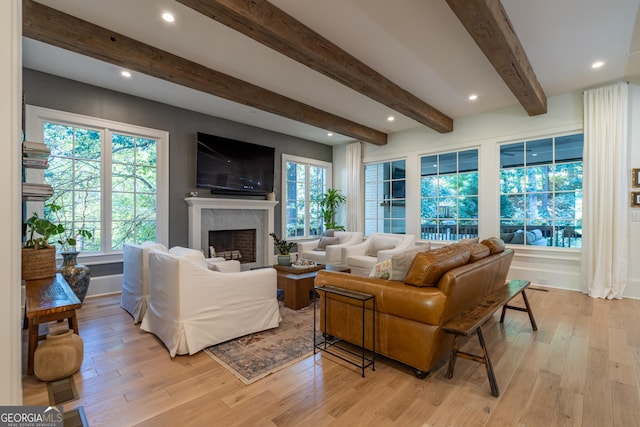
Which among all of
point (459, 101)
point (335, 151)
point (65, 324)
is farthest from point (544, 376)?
point (335, 151)

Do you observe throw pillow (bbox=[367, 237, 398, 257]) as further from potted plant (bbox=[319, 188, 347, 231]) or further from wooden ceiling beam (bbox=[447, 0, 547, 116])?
wooden ceiling beam (bbox=[447, 0, 547, 116])

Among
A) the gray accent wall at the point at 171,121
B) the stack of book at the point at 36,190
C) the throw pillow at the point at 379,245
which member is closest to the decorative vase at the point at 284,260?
the throw pillow at the point at 379,245

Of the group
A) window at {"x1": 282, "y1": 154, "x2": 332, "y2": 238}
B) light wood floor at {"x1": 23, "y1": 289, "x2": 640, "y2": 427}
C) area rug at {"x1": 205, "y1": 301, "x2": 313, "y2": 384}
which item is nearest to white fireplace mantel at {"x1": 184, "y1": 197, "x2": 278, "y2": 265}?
window at {"x1": 282, "y1": 154, "x2": 332, "y2": 238}

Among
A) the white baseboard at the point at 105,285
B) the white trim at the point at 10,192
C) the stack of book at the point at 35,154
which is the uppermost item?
the stack of book at the point at 35,154

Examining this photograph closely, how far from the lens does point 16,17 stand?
23.7 inches

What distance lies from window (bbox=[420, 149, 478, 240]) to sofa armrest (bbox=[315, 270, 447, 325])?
4.01 meters

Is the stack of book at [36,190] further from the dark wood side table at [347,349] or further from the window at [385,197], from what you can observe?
the window at [385,197]

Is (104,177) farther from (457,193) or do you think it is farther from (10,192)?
(457,193)

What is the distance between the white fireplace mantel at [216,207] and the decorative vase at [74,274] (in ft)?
5.24

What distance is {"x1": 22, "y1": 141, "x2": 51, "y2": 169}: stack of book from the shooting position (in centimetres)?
245

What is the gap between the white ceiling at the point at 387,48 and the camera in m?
2.71

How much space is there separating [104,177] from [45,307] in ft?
9.42

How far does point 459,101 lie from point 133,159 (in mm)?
5188

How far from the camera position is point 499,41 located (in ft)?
9.18
